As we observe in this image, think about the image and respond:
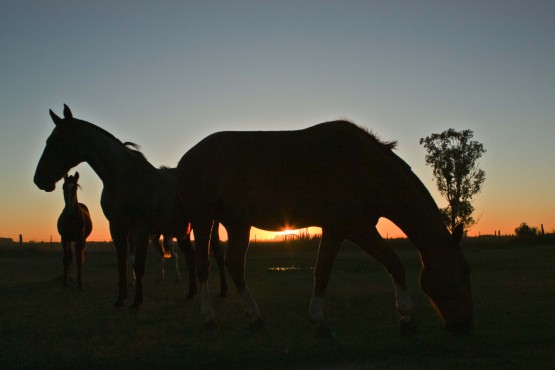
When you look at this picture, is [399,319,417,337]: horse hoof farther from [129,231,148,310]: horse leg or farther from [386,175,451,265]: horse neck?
[129,231,148,310]: horse leg

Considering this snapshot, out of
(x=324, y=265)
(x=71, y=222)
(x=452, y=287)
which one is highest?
(x=71, y=222)

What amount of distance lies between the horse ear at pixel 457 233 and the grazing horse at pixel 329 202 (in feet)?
0.04

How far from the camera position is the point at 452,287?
272 inches

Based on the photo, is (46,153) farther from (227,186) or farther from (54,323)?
(227,186)

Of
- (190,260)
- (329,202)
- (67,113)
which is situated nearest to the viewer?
(329,202)

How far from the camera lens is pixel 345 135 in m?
7.62

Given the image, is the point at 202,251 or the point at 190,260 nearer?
the point at 202,251

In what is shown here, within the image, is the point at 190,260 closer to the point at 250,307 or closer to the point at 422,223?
the point at 250,307

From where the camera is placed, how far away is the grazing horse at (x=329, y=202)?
7.03 m

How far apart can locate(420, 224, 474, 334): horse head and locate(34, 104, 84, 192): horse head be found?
6.23m

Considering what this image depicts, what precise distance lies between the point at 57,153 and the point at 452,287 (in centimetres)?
659

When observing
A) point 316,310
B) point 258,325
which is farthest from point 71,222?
point 316,310

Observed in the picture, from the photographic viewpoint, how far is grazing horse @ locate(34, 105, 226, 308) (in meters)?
10.1

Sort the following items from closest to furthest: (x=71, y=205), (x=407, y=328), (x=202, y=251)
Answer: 1. (x=407, y=328)
2. (x=202, y=251)
3. (x=71, y=205)
